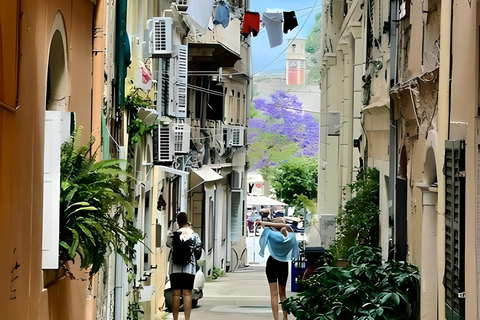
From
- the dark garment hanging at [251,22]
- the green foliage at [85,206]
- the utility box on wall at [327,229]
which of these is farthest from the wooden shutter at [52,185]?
the dark garment hanging at [251,22]

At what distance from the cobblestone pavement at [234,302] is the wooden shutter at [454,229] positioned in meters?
8.35

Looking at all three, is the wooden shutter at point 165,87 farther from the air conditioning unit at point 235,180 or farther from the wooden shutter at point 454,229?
the air conditioning unit at point 235,180

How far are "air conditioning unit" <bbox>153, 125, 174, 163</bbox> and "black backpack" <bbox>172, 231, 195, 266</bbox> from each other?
3923mm

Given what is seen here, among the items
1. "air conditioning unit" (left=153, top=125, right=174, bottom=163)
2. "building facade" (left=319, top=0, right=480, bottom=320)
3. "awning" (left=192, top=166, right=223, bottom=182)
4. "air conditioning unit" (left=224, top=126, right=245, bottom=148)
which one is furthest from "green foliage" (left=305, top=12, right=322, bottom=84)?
"building facade" (left=319, top=0, right=480, bottom=320)

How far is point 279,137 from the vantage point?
71312 millimetres

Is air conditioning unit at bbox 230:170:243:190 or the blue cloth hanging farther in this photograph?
air conditioning unit at bbox 230:170:243:190

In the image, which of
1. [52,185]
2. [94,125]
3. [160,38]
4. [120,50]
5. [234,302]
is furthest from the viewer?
[234,302]

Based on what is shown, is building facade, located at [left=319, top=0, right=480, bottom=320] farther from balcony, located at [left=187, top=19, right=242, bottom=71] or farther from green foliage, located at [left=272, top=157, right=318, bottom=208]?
green foliage, located at [left=272, top=157, right=318, bottom=208]

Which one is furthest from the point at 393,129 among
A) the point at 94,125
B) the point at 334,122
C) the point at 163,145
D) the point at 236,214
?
the point at 236,214

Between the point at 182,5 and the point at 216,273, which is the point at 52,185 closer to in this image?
the point at 182,5

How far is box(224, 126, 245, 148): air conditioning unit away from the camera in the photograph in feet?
110

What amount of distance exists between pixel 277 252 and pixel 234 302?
4.59m

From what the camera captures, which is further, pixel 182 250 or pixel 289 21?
pixel 289 21

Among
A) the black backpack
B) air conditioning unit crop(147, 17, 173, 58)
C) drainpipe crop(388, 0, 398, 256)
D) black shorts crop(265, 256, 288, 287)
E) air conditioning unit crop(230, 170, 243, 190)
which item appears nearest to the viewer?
drainpipe crop(388, 0, 398, 256)
